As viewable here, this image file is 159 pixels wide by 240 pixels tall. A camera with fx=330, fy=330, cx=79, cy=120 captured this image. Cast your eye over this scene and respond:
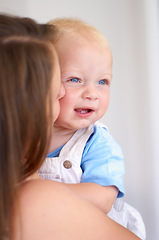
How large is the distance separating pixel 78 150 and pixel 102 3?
2.92ft

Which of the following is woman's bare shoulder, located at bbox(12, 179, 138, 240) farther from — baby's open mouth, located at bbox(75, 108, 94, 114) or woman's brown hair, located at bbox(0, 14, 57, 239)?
baby's open mouth, located at bbox(75, 108, 94, 114)

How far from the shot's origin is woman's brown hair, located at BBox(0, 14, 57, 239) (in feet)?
2.03

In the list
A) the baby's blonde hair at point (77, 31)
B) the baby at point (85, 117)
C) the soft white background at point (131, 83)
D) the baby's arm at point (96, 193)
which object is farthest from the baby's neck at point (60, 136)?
the soft white background at point (131, 83)

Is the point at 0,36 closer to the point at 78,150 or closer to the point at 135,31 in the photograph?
the point at 78,150

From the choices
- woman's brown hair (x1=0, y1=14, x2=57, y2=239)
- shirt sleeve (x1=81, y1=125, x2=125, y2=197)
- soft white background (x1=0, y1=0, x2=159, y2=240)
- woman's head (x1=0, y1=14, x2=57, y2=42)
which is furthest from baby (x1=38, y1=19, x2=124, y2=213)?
soft white background (x1=0, y1=0, x2=159, y2=240)

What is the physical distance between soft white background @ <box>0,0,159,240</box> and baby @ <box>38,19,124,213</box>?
1.87ft

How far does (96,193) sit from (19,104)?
42 cm

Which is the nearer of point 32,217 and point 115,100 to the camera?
point 32,217

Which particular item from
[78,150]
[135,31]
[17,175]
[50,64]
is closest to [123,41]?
[135,31]

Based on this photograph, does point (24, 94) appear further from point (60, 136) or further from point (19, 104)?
point (60, 136)

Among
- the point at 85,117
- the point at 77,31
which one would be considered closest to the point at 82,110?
the point at 85,117

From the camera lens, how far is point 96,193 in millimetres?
938

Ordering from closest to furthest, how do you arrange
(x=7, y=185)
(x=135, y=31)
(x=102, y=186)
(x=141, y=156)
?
1. (x=7, y=185)
2. (x=102, y=186)
3. (x=135, y=31)
4. (x=141, y=156)

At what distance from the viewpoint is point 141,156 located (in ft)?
5.45
